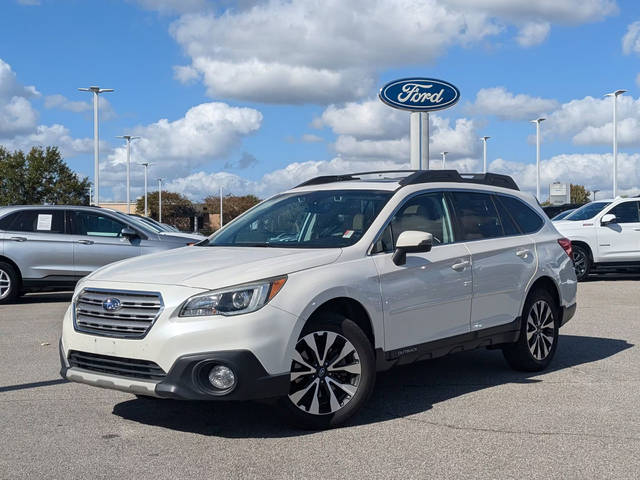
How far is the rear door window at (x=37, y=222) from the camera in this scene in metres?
13.5

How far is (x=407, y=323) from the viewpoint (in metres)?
5.96

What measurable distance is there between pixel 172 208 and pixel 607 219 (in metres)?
80.1

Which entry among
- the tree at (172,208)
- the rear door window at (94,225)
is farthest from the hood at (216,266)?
the tree at (172,208)

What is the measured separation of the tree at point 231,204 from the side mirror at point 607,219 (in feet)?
276

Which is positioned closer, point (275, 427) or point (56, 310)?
point (275, 427)

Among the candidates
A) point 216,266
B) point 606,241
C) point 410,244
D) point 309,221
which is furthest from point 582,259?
point 216,266

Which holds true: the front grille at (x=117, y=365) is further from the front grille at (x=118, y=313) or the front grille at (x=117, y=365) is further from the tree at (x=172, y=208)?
the tree at (x=172, y=208)

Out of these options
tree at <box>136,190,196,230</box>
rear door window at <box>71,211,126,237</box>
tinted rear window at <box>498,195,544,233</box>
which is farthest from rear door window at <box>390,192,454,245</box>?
tree at <box>136,190,196,230</box>

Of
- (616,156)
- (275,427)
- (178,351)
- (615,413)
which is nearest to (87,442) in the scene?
(178,351)

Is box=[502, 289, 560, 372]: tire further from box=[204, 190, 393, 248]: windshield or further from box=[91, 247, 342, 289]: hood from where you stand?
box=[91, 247, 342, 289]: hood

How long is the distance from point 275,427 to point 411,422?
946 millimetres

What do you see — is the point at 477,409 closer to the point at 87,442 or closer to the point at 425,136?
the point at 87,442

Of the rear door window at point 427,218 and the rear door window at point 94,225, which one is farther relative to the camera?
the rear door window at point 94,225

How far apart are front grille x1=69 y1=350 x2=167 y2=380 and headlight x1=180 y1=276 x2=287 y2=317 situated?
402mm
